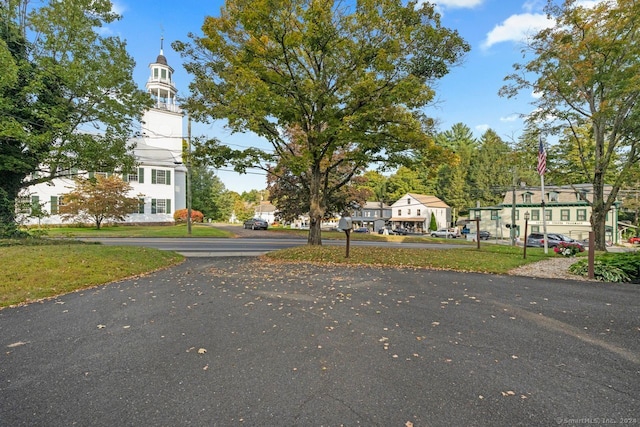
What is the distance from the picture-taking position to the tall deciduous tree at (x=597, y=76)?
14.1 m

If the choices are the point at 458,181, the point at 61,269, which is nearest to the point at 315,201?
the point at 61,269

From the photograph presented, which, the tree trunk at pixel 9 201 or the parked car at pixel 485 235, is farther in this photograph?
the parked car at pixel 485 235

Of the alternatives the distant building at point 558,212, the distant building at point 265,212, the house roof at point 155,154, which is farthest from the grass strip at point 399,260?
the distant building at point 265,212

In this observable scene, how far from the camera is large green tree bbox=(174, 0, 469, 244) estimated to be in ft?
33.9

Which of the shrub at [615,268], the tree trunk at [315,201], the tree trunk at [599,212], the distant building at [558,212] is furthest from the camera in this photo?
the distant building at [558,212]

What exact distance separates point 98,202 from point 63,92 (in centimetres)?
1555

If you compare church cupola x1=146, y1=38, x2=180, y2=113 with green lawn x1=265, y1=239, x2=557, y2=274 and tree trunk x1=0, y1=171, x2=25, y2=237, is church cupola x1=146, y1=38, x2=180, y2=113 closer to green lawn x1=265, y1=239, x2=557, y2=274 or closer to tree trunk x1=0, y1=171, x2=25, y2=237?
tree trunk x1=0, y1=171, x2=25, y2=237

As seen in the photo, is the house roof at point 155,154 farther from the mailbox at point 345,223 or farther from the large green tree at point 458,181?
the large green tree at point 458,181

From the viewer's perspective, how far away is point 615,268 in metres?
7.93

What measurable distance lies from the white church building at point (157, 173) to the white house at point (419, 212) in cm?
3535

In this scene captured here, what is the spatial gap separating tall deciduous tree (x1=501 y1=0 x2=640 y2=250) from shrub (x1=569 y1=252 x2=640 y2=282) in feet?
29.7

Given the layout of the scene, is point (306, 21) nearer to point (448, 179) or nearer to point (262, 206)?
point (448, 179)

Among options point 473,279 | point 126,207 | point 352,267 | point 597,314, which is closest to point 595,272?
point 473,279

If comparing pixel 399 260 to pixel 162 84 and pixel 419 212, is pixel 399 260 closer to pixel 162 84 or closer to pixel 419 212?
pixel 162 84
